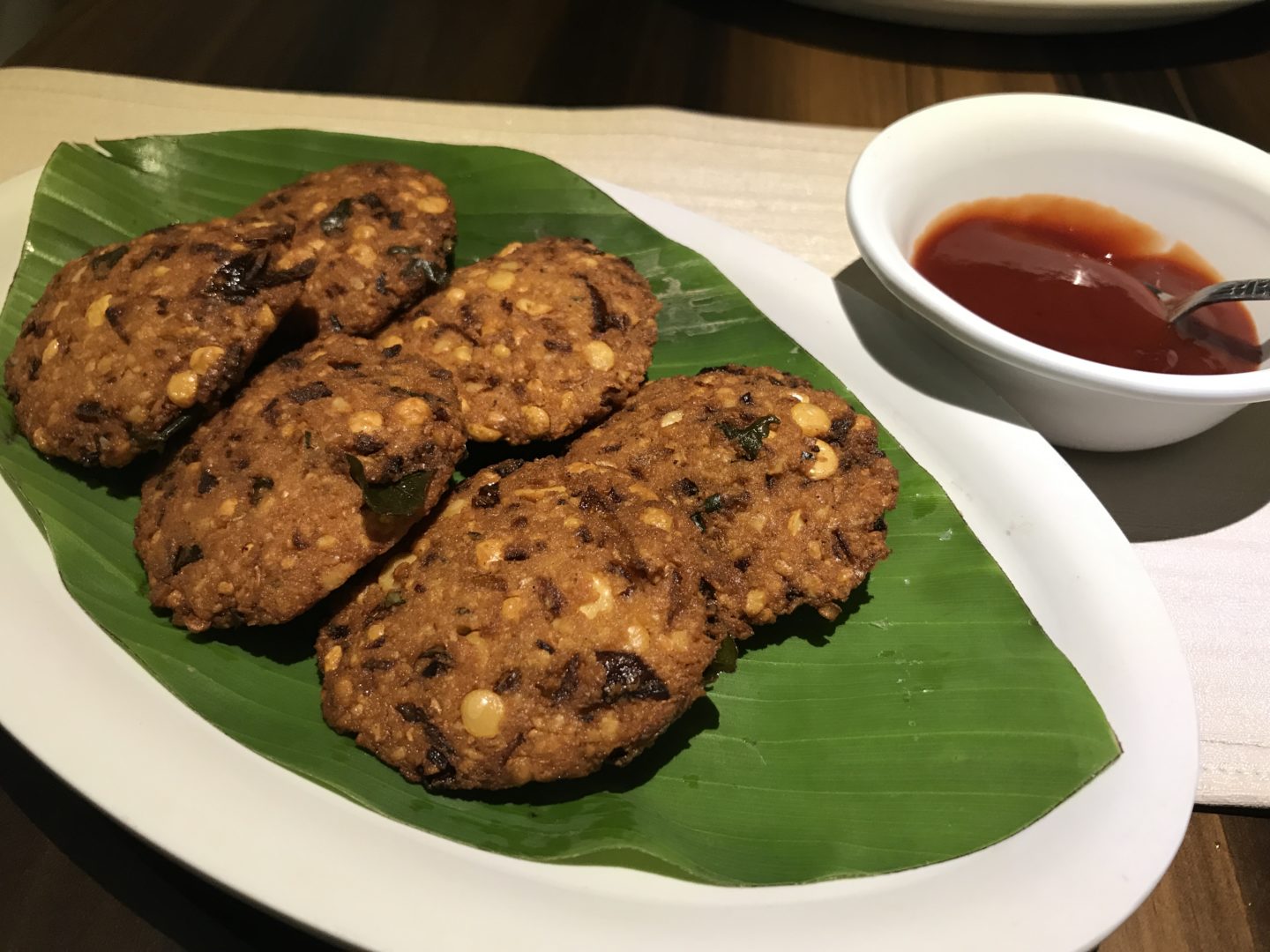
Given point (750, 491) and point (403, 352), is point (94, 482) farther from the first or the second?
point (750, 491)

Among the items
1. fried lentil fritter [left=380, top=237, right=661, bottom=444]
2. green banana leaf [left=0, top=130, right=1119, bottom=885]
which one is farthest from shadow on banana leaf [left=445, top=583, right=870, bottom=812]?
fried lentil fritter [left=380, top=237, right=661, bottom=444]

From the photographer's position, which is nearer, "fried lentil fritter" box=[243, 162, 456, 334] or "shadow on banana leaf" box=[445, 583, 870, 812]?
"shadow on banana leaf" box=[445, 583, 870, 812]

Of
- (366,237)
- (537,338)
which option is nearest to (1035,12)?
(537,338)

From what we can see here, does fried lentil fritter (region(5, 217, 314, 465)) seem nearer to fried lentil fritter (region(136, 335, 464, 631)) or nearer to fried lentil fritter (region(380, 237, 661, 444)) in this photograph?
fried lentil fritter (region(136, 335, 464, 631))

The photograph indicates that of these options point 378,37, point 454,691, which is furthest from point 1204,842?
point 378,37

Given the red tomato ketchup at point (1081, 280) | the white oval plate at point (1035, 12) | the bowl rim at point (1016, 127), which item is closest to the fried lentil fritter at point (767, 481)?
the bowl rim at point (1016, 127)
